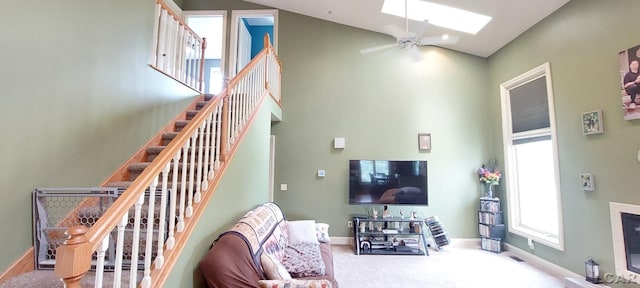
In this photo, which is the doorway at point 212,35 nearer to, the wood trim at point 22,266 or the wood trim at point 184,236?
the wood trim at point 184,236

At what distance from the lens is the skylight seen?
404 centimetres

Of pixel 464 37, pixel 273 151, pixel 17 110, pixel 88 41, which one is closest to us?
pixel 17 110

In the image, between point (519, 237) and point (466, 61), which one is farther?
point (466, 61)

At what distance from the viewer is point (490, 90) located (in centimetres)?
497

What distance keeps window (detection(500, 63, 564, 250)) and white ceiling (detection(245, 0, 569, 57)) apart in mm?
720

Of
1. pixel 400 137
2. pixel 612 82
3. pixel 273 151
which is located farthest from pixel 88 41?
pixel 612 82

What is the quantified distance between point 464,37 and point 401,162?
2.37 metres

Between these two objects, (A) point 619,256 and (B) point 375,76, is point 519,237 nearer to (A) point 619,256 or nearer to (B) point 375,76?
(A) point 619,256

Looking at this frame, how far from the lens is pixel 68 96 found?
247 cm

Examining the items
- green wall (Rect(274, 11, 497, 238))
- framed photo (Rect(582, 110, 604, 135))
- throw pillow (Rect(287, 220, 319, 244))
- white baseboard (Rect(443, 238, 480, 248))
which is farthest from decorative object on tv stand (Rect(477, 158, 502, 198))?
throw pillow (Rect(287, 220, 319, 244))

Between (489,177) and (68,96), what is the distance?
18.7 feet

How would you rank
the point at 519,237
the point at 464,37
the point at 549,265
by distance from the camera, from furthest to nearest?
the point at 464,37 < the point at 519,237 < the point at 549,265

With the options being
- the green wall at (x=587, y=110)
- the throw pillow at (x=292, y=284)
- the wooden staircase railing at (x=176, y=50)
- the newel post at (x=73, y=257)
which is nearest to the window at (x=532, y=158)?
the green wall at (x=587, y=110)

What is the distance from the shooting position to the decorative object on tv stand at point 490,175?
451 cm
